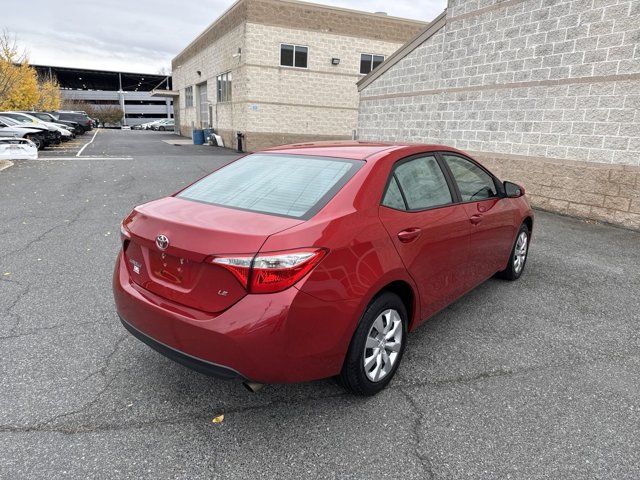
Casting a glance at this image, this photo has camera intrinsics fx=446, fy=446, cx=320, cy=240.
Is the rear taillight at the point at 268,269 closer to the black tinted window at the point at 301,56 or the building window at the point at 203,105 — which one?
the black tinted window at the point at 301,56

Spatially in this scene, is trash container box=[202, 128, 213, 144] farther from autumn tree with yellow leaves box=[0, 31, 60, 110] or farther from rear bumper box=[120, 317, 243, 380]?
rear bumper box=[120, 317, 243, 380]

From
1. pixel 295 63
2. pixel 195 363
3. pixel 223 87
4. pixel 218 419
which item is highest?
pixel 295 63

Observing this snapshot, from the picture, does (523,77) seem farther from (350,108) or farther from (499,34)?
(350,108)

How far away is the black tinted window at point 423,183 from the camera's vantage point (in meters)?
3.15

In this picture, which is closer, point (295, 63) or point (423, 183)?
point (423, 183)

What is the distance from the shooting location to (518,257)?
5039 mm

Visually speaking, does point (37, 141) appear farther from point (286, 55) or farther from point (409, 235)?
point (409, 235)

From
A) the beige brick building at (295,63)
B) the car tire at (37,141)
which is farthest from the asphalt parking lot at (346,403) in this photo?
the beige brick building at (295,63)

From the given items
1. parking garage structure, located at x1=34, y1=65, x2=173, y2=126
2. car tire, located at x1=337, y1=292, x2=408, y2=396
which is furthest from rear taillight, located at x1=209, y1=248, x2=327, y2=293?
parking garage structure, located at x1=34, y1=65, x2=173, y2=126

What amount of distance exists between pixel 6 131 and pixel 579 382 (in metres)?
22.7

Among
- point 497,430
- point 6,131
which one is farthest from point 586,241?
point 6,131

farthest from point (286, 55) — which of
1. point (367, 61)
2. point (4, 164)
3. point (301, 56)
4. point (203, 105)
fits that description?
point (4, 164)

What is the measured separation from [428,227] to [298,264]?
4.08ft

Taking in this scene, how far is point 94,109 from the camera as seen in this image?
82688mm
